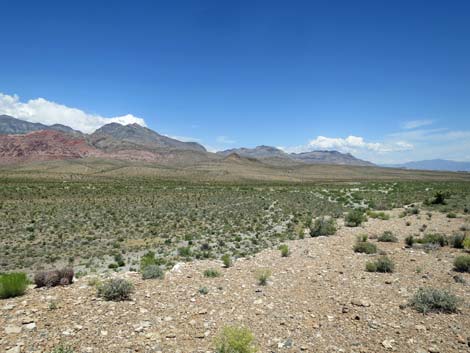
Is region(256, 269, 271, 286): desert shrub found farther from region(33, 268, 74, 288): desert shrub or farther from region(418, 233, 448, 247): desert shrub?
region(418, 233, 448, 247): desert shrub

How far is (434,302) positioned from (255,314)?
408 centimetres

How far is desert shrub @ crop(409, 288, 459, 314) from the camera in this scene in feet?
23.0

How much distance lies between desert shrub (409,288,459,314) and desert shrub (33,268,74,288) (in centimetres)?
892

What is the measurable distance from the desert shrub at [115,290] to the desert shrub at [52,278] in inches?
53.9

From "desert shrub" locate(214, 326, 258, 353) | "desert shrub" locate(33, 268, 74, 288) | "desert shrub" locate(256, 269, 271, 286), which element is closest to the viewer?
"desert shrub" locate(214, 326, 258, 353)

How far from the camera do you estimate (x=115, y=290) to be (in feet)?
25.3

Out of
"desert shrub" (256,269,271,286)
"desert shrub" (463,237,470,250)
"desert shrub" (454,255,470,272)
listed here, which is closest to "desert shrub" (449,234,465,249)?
"desert shrub" (463,237,470,250)

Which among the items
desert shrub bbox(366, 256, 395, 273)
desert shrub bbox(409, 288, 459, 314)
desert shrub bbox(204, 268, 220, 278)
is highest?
desert shrub bbox(409, 288, 459, 314)

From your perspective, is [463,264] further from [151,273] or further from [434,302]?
[151,273]

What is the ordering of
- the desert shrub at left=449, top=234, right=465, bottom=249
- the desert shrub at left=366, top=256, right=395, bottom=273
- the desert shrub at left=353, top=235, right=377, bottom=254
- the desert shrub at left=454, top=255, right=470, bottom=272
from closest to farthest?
the desert shrub at left=454, top=255, right=470, bottom=272 → the desert shrub at left=366, top=256, right=395, bottom=273 → the desert shrub at left=353, top=235, right=377, bottom=254 → the desert shrub at left=449, top=234, right=465, bottom=249

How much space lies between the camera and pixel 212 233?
68.4 feet

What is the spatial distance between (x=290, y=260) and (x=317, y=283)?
2.83 metres

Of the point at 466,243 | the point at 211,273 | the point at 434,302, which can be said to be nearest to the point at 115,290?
the point at 211,273

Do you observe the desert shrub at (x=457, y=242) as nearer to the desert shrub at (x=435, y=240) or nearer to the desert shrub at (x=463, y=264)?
the desert shrub at (x=435, y=240)
